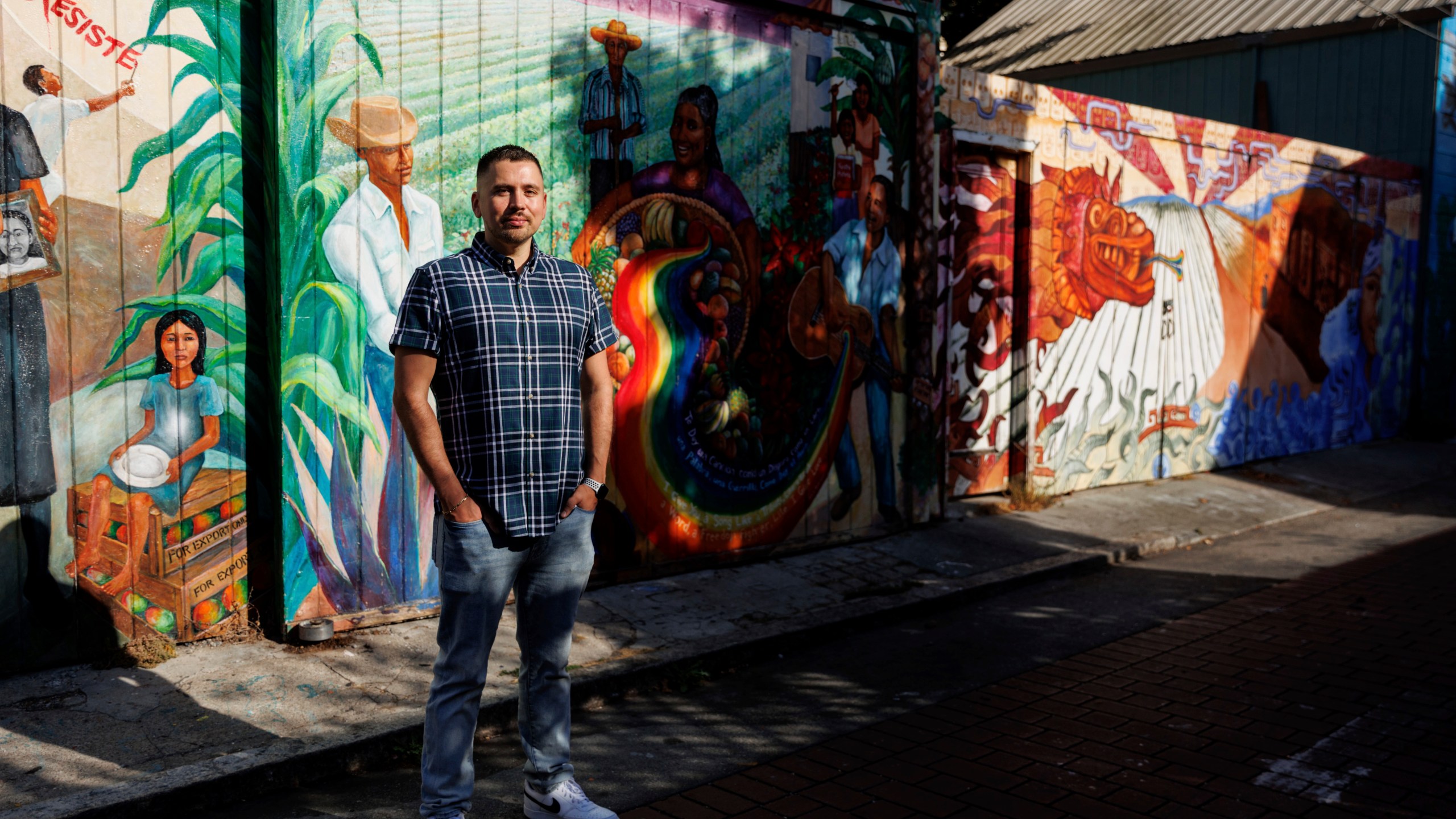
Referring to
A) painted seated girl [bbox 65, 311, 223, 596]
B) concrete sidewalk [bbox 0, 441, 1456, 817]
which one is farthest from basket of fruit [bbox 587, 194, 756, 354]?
painted seated girl [bbox 65, 311, 223, 596]

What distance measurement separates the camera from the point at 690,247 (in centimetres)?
633

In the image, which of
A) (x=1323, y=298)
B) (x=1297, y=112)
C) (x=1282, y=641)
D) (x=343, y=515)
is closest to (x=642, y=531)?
(x=343, y=515)

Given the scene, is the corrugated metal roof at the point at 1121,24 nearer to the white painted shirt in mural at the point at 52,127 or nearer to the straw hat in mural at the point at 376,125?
the straw hat in mural at the point at 376,125

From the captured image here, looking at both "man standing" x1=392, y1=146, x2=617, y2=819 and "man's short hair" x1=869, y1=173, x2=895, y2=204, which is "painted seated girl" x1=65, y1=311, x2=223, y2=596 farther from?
"man's short hair" x1=869, y1=173, x2=895, y2=204

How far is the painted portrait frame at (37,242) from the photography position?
14.1 ft

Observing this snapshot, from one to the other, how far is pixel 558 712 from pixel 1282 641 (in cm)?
398

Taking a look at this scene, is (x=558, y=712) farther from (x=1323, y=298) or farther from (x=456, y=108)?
(x=1323, y=298)

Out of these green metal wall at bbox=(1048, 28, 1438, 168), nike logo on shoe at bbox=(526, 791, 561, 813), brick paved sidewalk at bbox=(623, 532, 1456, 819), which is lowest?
brick paved sidewalk at bbox=(623, 532, 1456, 819)

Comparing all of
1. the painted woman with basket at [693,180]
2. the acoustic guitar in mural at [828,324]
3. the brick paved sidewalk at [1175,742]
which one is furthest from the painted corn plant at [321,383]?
the acoustic guitar in mural at [828,324]

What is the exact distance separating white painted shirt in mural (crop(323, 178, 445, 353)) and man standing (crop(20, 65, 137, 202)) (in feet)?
3.31

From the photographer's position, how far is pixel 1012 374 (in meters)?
8.82

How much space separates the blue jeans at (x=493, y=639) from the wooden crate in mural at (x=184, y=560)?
2.03 meters

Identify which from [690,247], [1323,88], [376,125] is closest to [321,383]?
[376,125]

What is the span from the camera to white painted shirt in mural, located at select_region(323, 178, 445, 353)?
16.4ft
